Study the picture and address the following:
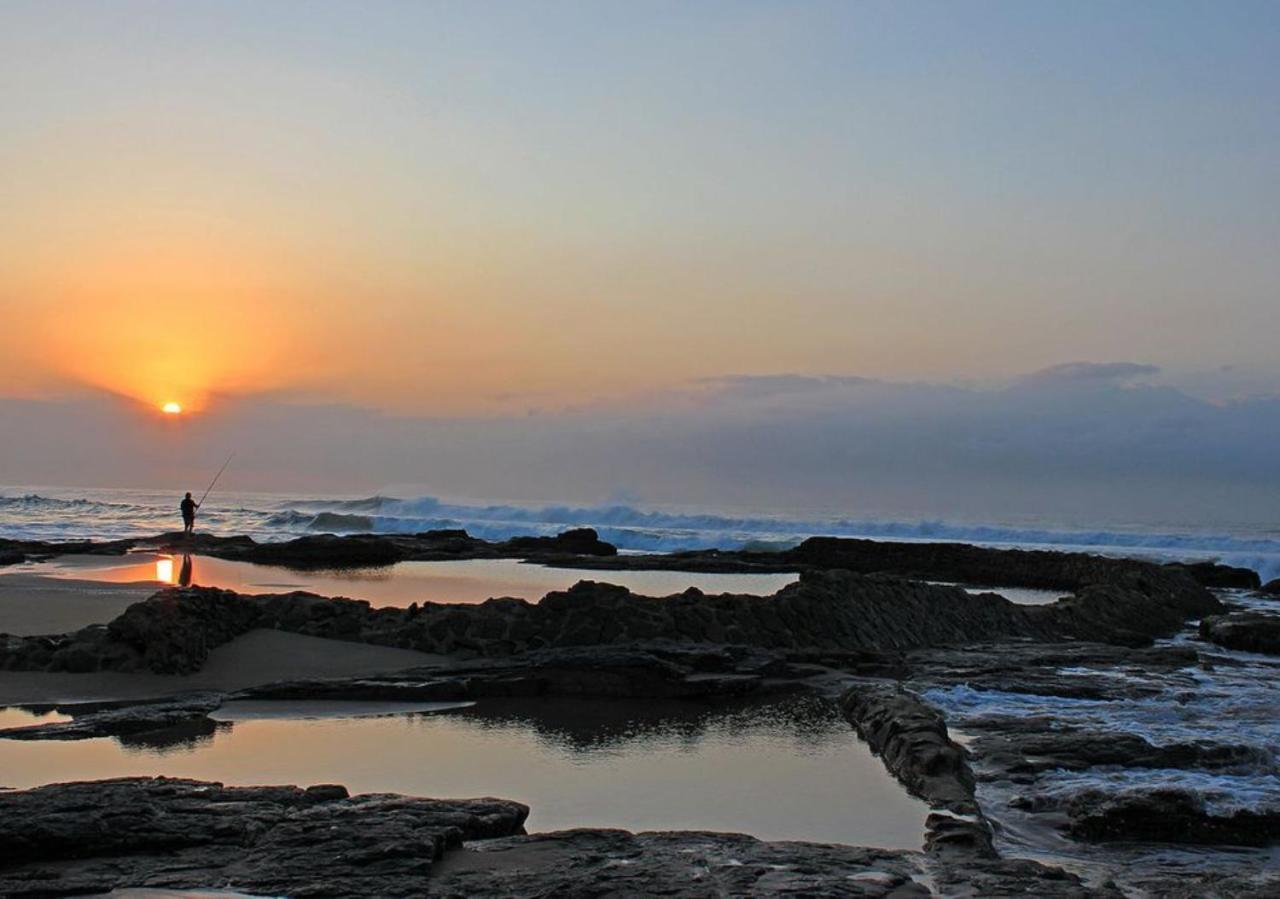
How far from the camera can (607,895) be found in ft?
16.0

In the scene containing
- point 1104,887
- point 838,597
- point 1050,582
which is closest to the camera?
point 1104,887

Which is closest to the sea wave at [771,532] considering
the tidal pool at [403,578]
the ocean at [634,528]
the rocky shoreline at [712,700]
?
the ocean at [634,528]

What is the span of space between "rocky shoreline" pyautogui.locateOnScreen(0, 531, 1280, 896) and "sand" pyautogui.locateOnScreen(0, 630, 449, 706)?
0.18 m

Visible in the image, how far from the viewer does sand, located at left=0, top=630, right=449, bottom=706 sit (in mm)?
9969

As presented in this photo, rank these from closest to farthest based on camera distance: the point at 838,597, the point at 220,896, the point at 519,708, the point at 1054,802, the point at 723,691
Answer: the point at 220,896
the point at 1054,802
the point at 519,708
the point at 723,691
the point at 838,597

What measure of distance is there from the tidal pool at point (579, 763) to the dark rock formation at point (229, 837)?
0.80 meters

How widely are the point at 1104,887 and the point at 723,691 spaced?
18.2ft

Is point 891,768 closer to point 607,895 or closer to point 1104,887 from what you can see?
point 1104,887

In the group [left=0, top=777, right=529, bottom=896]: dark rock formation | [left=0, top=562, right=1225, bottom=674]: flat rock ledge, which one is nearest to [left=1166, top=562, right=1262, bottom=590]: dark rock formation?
[left=0, top=562, right=1225, bottom=674]: flat rock ledge

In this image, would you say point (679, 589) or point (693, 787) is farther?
point (679, 589)

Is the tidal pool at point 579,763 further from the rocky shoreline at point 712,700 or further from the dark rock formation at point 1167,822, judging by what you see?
the dark rock formation at point 1167,822

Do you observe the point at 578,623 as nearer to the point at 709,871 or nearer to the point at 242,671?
the point at 242,671

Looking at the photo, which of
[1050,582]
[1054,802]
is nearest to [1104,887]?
[1054,802]

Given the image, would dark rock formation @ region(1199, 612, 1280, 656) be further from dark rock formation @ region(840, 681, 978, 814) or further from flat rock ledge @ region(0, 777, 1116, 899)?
flat rock ledge @ region(0, 777, 1116, 899)
